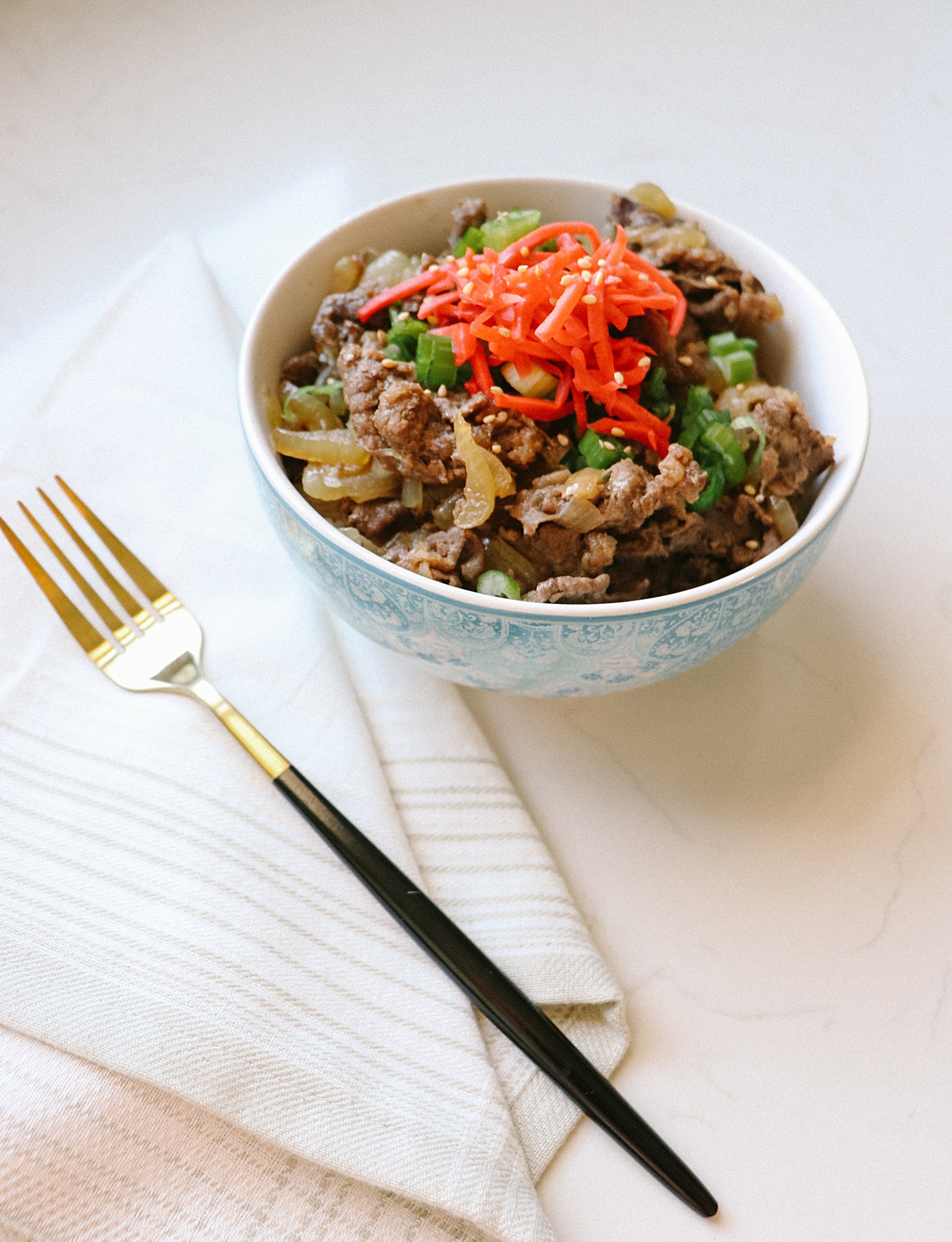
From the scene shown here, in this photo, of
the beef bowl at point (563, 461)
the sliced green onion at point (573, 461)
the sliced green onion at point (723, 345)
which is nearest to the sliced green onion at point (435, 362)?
the beef bowl at point (563, 461)

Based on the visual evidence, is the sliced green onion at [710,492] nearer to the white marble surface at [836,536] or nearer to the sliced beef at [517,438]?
the sliced beef at [517,438]

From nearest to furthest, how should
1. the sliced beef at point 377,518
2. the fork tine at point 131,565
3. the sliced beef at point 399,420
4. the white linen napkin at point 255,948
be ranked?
the white linen napkin at point 255,948 < the sliced beef at point 399,420 < the sliced beef at point 377,518 < the fork tine at point 131,565

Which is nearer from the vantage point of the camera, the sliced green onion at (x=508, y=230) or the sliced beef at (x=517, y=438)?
the sliced beef at (x=517, y=438)

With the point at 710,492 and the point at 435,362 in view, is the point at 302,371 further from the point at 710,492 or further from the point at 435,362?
the point at 710,492

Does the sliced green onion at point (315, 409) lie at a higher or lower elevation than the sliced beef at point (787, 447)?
higher

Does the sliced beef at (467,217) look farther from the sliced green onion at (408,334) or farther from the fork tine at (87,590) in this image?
the fork tine at (87,590)

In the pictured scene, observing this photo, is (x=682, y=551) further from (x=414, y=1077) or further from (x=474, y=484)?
(x=414, y=1077)

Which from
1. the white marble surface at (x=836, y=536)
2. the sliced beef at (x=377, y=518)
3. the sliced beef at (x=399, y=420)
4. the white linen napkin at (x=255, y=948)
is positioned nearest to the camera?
the white linen napkin at (x=255, y=948)
